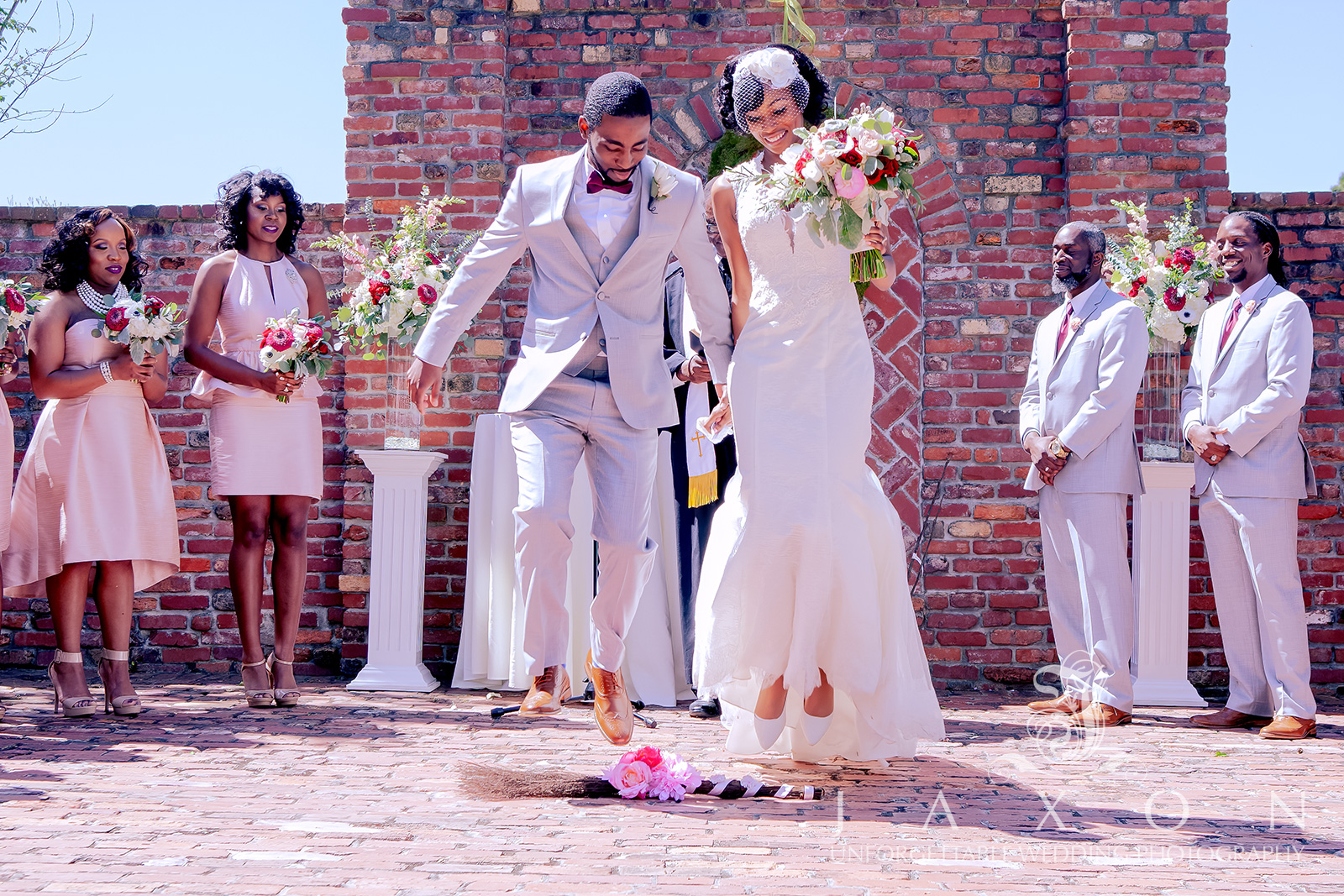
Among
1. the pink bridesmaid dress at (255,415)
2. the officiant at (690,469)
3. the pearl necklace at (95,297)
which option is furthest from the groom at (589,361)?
the pearl necklace at (95,297)

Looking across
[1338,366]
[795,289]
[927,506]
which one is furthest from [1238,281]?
[795,289]

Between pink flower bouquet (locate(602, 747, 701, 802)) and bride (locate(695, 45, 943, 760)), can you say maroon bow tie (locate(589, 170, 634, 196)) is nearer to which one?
bride (locate(695, 45, 943, 760))

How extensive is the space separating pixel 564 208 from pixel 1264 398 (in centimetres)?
319

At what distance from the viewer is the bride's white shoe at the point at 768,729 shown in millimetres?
3547

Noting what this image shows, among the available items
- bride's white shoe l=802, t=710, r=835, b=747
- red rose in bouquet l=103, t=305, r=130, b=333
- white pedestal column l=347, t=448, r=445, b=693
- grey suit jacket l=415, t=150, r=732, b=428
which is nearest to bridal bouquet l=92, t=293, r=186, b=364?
red rose in bouquet l=103, t=305, r=130, b=333

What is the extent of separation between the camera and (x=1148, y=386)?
569 cm

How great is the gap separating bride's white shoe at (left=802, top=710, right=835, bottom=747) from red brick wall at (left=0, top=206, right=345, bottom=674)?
3.31m

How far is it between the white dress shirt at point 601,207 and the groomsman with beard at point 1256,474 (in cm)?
295

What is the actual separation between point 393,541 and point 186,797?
250 cm

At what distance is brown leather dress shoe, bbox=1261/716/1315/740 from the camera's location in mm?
4637

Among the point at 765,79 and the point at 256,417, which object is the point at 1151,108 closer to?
the point at 765,79

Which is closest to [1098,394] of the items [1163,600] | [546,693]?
[1163,600]

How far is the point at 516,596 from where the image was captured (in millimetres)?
5328

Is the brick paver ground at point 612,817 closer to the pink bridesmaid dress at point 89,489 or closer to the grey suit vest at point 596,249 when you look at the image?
the pink bridesmaid dress at point 89,489
